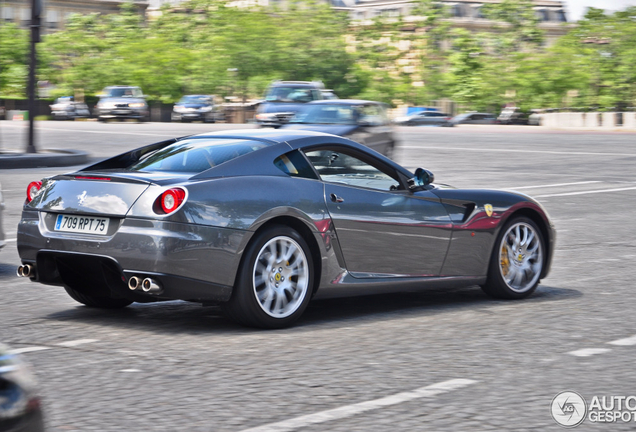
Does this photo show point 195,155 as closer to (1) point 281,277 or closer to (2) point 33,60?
(1) point 281,277

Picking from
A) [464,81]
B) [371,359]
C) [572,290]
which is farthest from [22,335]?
[464,81]

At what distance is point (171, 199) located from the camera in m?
5.95

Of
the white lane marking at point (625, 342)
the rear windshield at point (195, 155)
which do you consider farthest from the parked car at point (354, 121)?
the white lane marking at point (625, 342)

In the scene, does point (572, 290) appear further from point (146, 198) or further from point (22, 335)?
point (22, 335)

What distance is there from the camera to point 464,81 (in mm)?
83750

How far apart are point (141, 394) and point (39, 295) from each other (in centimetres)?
322

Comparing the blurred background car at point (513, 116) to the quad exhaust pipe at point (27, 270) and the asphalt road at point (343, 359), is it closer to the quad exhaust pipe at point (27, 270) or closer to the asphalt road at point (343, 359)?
the asphalt road at point (343, 359)

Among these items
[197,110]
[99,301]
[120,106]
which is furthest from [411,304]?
[197,110]

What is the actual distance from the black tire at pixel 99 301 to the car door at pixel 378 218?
5.18 ft

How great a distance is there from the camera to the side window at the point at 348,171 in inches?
265

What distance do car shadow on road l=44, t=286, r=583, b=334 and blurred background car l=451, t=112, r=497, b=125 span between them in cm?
6253

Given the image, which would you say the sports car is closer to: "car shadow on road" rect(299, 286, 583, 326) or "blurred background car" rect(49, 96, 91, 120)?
"car shadow on road" rect(299, 286, 583, 326)

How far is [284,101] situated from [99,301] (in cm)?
2734

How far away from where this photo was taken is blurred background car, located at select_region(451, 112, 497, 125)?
7019 cm
